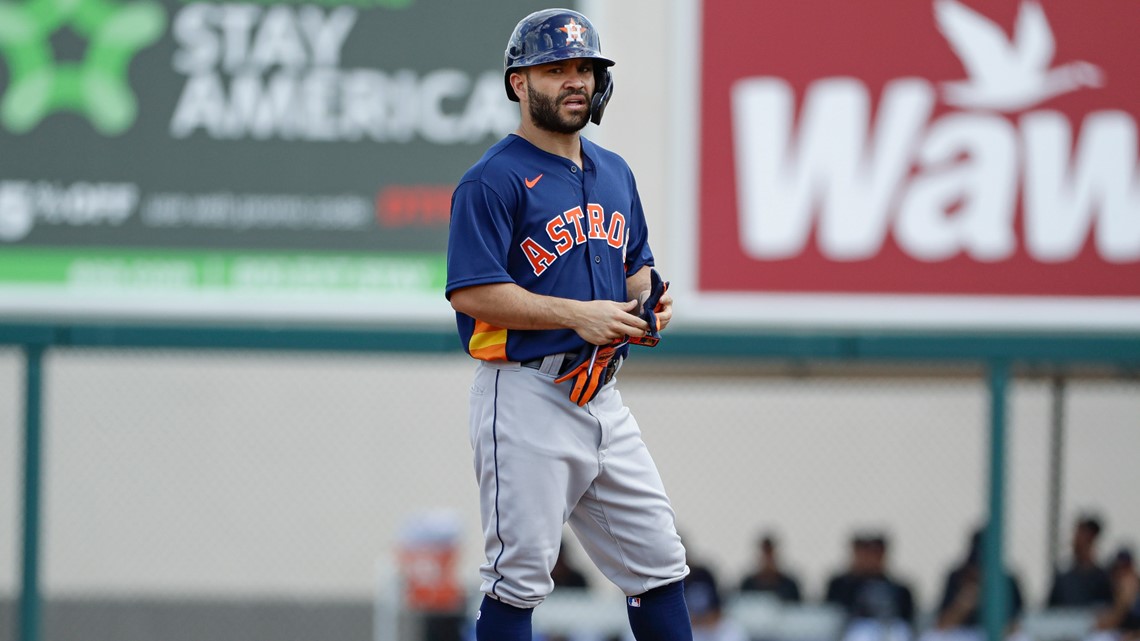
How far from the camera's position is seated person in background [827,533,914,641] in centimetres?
675

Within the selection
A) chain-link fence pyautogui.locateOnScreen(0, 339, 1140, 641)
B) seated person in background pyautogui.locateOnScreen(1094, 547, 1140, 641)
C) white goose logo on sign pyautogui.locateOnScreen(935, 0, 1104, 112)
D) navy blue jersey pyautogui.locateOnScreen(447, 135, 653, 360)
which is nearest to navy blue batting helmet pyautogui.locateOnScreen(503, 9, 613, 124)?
navy blue jersey pyautogui.locateOnScreen(447, 135, 653, 360)

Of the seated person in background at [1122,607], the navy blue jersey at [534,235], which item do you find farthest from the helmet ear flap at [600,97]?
the seated person in background at [1122,607]

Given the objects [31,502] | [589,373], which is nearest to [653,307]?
[589,373]

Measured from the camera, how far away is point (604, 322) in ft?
8.62

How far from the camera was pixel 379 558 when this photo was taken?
8.63 meters

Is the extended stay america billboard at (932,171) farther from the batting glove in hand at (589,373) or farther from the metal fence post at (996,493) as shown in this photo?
the batting glove in hand at (589,373)

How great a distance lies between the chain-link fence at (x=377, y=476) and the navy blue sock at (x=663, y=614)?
5.65 meters

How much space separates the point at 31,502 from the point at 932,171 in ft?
12.8

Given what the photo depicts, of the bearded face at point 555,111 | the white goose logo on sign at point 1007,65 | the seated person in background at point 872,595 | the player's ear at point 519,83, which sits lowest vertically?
the seated person in background at point 872,595

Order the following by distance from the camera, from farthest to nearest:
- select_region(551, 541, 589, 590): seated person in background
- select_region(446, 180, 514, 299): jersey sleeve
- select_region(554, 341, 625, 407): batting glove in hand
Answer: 1. select_region(551, 541, 589, 590): seated person in background
2. select_region(554, 341, 625, 407): batting glove in hand
3. select_region(446, 180, 514, 299): jersey sleeve

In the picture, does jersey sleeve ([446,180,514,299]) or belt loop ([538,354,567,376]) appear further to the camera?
belt loop ([538,354,567,376])

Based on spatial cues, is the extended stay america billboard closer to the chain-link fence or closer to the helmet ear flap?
the chain-link fence

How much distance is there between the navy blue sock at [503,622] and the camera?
2.77 metres

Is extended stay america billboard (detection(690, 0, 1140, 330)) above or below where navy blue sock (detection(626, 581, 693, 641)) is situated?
above
